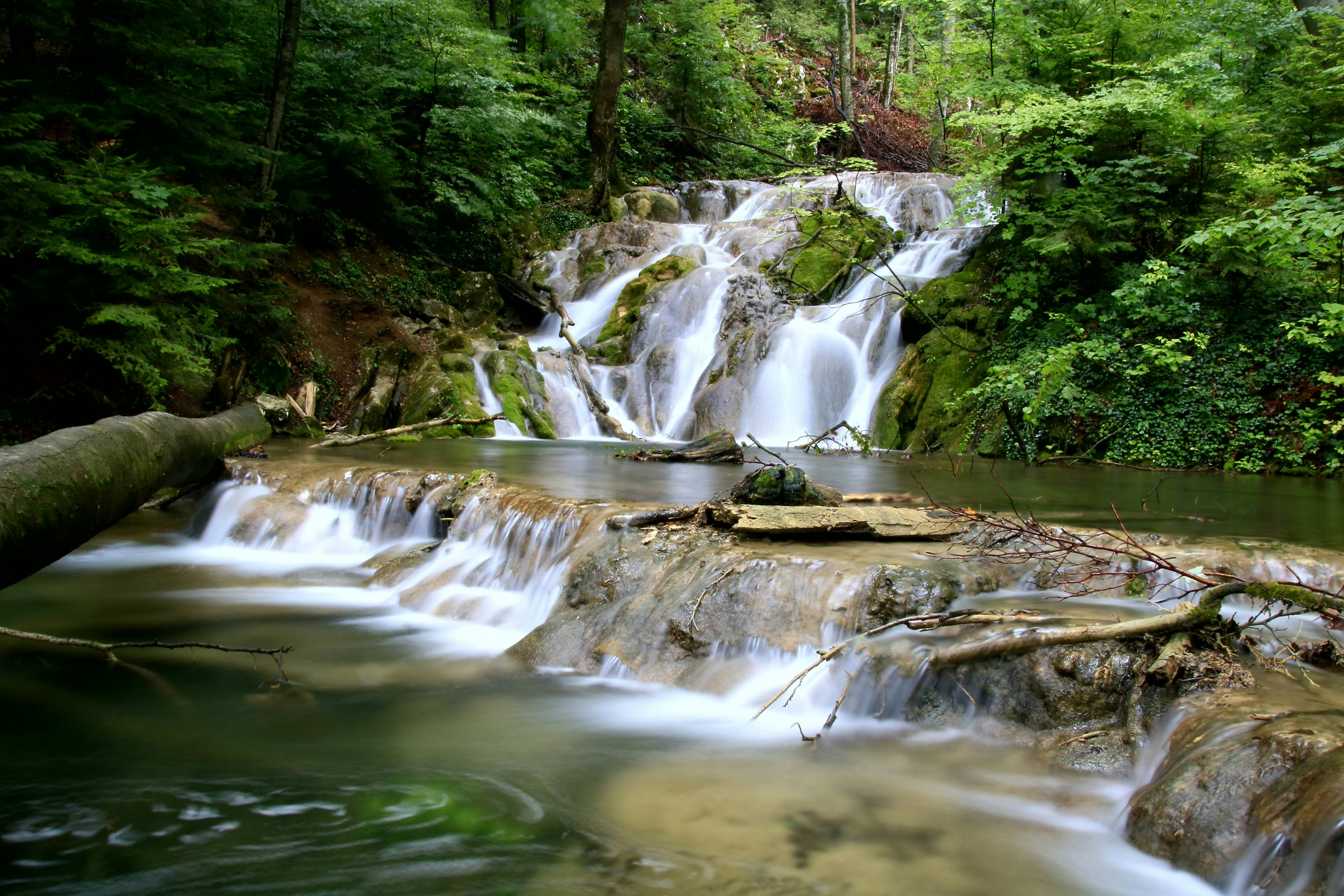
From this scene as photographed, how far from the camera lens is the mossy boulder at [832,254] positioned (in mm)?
16859

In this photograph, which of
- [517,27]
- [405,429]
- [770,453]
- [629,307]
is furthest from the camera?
[517,27]

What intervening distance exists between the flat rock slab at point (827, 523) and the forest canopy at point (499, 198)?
10.6 ft

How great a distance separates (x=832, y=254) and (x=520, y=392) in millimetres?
7557

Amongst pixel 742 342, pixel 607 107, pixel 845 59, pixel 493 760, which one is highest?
pixel 845 59

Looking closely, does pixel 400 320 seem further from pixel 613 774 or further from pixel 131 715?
pixel 613 774

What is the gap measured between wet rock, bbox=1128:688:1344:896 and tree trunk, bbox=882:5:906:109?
3408 centimetres

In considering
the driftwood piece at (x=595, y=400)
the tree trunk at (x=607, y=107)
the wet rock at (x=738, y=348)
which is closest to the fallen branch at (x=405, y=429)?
the driftwood piece at (x=595, y=400)

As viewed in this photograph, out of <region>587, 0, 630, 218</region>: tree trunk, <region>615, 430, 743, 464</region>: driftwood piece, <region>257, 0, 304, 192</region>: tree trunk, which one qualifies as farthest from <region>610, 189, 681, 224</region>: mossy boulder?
<region>615, 430, 743, 464</region>: driftwood piece

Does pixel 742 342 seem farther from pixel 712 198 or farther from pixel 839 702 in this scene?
pixel 839 702

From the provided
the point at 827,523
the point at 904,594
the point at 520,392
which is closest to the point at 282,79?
the point at 520,392

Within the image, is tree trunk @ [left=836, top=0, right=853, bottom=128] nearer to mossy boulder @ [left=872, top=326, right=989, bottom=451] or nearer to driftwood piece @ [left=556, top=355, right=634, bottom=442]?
mossy boulder @ [left=872, top=326, right=989, bottom=451]

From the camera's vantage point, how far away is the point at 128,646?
181 inches

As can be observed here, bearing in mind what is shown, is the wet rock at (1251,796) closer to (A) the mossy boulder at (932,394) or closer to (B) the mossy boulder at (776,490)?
(B) the mossy boulder at (776,490)

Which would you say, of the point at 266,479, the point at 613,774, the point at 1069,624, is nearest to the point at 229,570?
the point at 266,479
